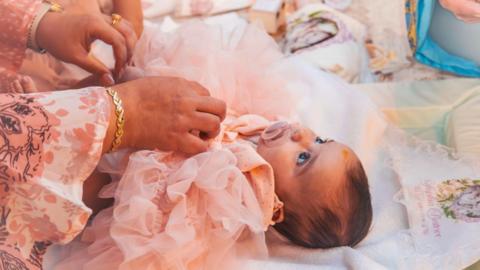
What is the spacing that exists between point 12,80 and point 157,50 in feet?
1.09

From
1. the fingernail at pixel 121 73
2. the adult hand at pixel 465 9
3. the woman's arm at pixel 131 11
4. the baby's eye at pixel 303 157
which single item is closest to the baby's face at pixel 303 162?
the baby's eye at pixel 303 157

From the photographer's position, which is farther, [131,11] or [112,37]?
[131,11]

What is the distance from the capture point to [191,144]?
3.00 ft

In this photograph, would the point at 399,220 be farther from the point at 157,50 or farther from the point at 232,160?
the point at 157,50

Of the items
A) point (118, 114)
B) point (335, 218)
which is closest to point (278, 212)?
point (335, 218)

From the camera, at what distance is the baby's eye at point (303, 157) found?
1032 mm

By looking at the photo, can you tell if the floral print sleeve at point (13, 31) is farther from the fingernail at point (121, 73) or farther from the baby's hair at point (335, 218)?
the baby's hair at point (335, 218)

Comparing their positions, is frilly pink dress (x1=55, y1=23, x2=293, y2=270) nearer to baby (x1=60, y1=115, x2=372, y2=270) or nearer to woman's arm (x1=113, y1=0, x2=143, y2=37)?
baby (x1=60, y1=115, x2=372, y2=270)

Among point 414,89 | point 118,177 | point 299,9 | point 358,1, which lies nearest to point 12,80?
point 118,177

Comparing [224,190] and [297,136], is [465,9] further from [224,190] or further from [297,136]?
[224,190]

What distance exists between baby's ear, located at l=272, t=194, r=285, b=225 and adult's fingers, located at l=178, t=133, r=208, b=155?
0.17 meters

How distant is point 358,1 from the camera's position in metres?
2.03

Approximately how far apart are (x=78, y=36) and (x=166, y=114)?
238 mm

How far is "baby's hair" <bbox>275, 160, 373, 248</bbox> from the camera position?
99 cm
